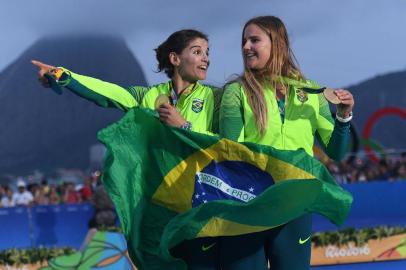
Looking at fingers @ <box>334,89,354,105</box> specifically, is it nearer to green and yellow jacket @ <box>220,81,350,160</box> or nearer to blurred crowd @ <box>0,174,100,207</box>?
green and yellow jacket @ <box>220,81,350,160</box>

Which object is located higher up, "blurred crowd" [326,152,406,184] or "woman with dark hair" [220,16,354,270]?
"woman with dark hair" [220,16,354,270]

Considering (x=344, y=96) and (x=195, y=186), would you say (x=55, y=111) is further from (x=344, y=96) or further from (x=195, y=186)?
(x=344, y=96)

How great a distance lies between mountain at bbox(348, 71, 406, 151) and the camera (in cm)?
3020

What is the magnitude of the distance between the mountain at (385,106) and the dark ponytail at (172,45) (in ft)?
82.1

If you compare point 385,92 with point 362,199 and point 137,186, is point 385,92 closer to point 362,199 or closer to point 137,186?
point 362,199

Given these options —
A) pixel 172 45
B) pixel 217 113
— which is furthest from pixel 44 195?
pixel 217 113

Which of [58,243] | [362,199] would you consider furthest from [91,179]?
[362,199]

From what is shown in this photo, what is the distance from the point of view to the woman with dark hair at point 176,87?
187 inches

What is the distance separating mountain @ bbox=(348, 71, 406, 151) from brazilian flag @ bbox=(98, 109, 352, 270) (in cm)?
2573

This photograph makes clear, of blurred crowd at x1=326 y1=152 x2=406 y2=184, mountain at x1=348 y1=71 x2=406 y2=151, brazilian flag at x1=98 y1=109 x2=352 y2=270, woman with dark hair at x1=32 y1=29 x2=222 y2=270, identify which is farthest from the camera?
mountain at x1=348 y1=71 x2=406 y2=151

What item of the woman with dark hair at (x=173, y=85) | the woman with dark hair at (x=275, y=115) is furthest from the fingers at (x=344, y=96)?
the woman with dark hair at (x=173, y=85)

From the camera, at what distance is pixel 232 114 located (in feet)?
14.3

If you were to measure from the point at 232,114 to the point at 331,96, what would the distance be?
478mm

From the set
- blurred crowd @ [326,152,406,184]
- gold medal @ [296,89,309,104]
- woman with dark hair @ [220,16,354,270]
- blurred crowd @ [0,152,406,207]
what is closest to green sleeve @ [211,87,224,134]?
woman with dark hair @ [220,16,354,270]
